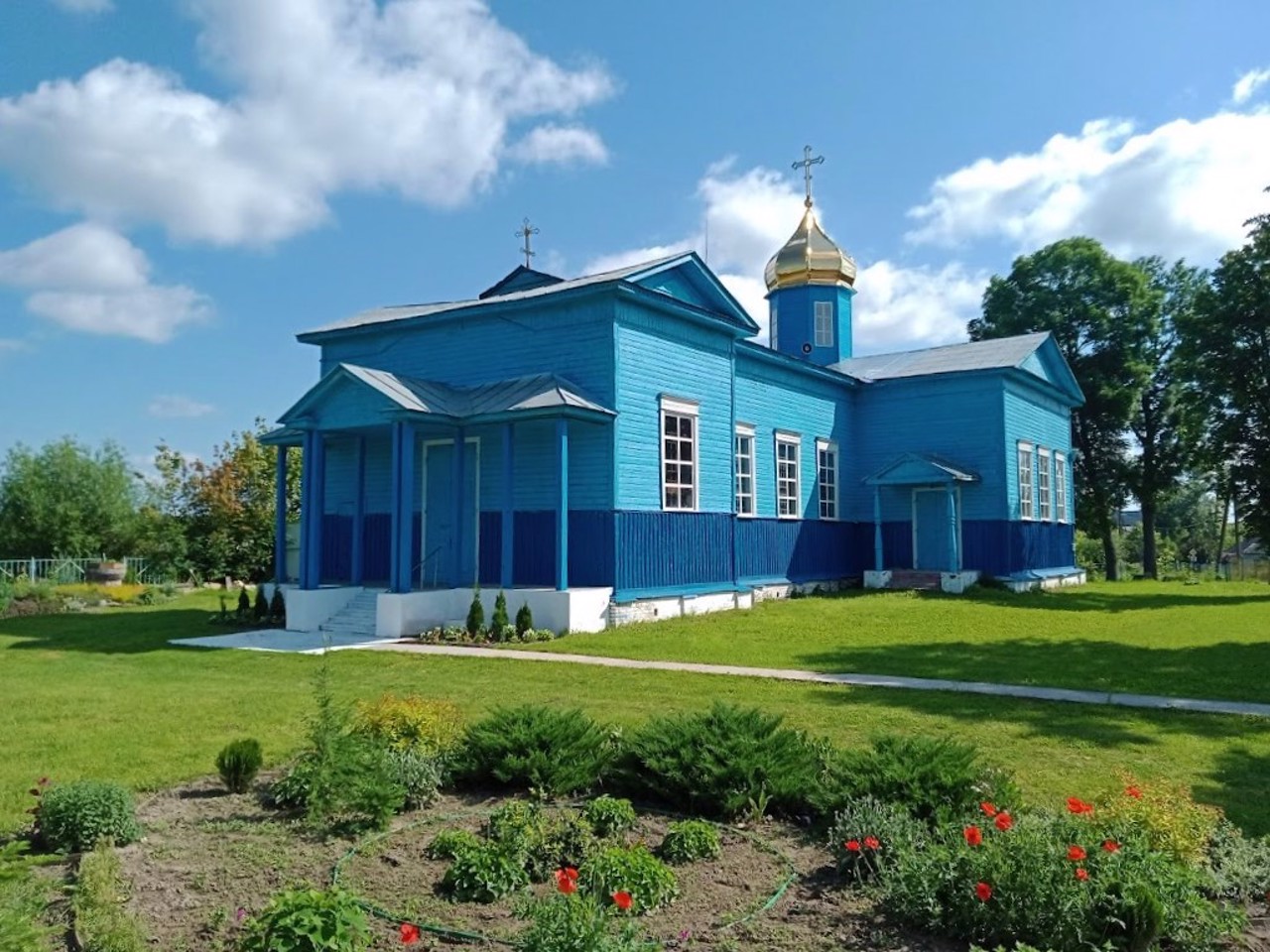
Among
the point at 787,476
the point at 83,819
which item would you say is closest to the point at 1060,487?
the point at 787,476

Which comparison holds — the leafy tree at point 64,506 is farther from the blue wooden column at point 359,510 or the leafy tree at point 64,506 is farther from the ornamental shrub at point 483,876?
A: the ornamental shrub at point 483,876

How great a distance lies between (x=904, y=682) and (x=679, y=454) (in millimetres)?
8611

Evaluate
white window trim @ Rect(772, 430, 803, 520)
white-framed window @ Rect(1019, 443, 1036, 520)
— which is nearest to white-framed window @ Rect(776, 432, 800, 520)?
white window trim @ Rect(772, 430, 803, 520)

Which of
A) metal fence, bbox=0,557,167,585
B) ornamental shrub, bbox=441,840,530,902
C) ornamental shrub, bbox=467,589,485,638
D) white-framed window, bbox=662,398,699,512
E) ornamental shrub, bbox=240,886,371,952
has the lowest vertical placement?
ornamental shrub, bbox=441,840,530,902

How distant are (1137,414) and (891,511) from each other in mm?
17549

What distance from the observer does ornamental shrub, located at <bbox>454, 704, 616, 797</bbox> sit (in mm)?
6164

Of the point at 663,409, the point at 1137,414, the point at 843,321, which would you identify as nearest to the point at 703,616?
the point at 663,409

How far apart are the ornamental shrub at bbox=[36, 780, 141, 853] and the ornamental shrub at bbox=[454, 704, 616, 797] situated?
6.47 feet

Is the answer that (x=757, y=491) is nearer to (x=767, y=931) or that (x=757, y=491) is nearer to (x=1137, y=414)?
(x=767, y=931)

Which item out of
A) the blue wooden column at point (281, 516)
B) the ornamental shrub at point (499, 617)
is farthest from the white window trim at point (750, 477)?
the blue wooden column at point (281, 516)

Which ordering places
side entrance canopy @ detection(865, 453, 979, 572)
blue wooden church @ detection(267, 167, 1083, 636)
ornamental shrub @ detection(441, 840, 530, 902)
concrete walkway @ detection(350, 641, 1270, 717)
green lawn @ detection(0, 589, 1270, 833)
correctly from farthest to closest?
side entrance canopy @ detection(865, 453, 979, 572) < blue wooden church @ detection(267, 167, 1083, 636) < concrete walkway @ detection(350, 641, 1270, 717) < green lawn @ detection(0, 589, 1270, 833) < ornamental shrub @ detection(441, 840, 530, 902)

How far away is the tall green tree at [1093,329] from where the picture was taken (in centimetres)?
3616

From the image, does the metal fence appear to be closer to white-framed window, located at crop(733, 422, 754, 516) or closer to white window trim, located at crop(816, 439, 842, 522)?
white-framed window, located at crop(733, 422, 754, 516)

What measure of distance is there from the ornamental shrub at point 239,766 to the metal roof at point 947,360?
2226cm
